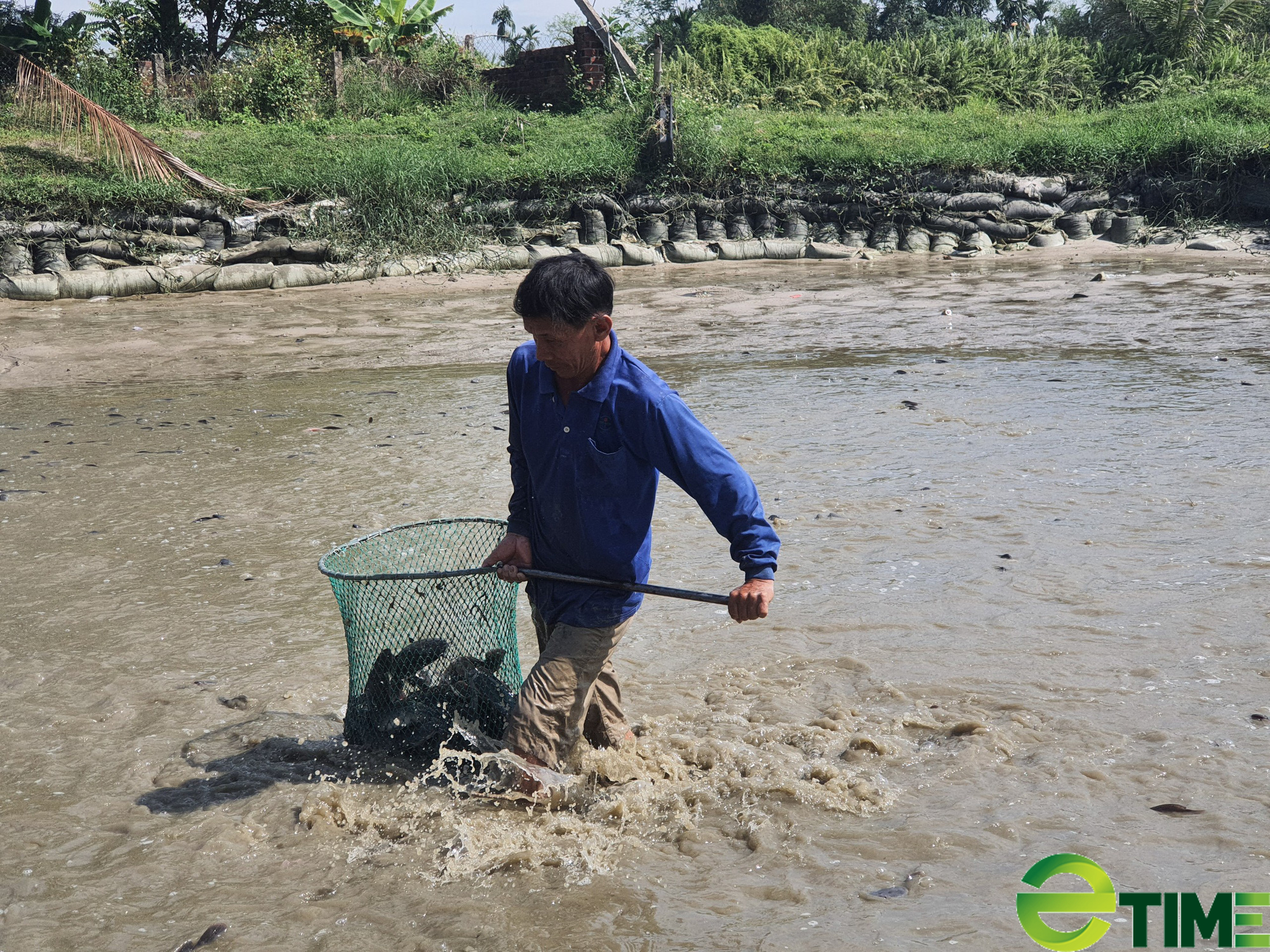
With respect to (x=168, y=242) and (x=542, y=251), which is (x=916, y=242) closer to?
(x=542, y=251)

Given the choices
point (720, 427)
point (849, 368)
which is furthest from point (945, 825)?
point (849, 368)

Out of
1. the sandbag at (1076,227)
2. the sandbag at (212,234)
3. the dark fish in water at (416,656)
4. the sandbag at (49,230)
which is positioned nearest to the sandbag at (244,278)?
the sandbag at (212,234)

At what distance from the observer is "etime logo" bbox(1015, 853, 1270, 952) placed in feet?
7.95

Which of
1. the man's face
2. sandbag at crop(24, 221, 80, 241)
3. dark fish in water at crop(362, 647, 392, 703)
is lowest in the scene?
dark fish in water at crop(362, 647, 392, 703)

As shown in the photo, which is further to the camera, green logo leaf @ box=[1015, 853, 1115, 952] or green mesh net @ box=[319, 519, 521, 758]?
green mesh net @ box=[319, 519, 521, 758]

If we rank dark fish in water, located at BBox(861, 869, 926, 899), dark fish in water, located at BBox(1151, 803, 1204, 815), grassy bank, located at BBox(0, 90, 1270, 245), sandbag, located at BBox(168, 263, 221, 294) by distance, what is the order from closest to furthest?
dark fish in water, located at BBox(861, 869, 926, 899) → dark fish in water, located at BBox(1151, 803, 1204, 815) → sandbag, located at BBox(168, 263, 221, 294) → grassy bank, located at BBox(0, 90, 1270, 245)

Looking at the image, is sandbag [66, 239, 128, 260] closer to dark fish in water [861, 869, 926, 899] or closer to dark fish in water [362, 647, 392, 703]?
dark fish in water [362, 647, 392, 703]

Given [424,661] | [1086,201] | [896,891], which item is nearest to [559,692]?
[424,661]

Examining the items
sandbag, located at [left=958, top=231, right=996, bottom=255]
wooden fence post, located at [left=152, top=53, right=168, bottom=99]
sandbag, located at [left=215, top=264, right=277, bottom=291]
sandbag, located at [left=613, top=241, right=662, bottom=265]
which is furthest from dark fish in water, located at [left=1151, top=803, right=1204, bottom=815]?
wooden fence post, located at [left=152, top=53, right=168, bottom=99]

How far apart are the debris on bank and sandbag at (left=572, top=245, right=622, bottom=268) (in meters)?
0.02

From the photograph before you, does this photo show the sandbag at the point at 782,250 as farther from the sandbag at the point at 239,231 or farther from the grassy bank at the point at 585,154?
the sandbag at the point at 239,231

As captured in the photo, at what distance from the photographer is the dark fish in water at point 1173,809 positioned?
2877 millimetres

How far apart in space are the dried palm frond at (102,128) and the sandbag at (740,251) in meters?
7.10

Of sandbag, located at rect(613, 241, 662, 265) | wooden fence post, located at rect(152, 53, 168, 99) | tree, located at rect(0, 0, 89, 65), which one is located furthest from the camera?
tree, located at rect(0, 0, 89, 65)
